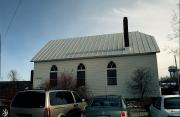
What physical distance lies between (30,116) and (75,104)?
8.43 ft

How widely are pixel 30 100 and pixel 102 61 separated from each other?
26.8 metres

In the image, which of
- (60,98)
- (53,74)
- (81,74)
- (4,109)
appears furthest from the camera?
(53,74)

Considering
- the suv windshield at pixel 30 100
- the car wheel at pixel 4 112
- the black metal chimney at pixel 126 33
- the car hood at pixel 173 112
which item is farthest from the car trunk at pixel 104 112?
the black metal chimney at pixel 126 33

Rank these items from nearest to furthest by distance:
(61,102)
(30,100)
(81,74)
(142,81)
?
(30,100)
(61,102)
(142,81)
(81,74)

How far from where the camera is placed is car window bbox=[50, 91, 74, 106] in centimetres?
1059

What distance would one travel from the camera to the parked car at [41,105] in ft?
33.1

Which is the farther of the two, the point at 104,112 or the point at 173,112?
the point at 104,112

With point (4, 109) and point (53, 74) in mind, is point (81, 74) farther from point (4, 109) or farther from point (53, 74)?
point (4, 109)

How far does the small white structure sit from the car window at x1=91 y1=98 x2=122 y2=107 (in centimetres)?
2289

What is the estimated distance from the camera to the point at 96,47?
39.7 metres

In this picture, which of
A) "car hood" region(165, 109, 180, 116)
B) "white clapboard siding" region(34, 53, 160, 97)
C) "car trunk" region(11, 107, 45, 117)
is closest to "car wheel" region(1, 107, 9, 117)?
"car trunk" region(11, 107, 45, 117)

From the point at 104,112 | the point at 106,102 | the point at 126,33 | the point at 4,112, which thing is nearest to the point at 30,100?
the point at 104,112

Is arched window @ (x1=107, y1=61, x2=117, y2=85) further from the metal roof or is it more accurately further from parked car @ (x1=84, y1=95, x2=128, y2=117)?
parked car @ (x1=84, y1=95, x2=128, y2=117)

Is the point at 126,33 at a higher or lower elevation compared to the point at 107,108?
higher
